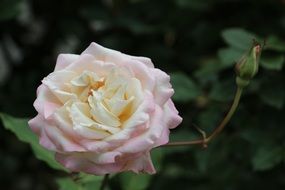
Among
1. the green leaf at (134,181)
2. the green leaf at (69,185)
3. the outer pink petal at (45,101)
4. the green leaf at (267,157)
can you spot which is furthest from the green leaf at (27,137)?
the green leaf at (267,157)

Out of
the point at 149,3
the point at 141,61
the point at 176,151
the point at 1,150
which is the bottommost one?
the point at 1,150

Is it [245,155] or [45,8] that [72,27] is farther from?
[245,155]

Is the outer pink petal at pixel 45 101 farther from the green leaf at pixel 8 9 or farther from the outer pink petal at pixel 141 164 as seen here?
the green leaf at pixel 8 9

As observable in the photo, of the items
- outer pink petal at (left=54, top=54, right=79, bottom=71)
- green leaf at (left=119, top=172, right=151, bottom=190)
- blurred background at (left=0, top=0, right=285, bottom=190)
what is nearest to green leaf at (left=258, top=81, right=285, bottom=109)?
blurred background at (left=0, top=0, right=285, bottom=190)

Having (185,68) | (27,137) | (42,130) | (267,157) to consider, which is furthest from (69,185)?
(185,68)

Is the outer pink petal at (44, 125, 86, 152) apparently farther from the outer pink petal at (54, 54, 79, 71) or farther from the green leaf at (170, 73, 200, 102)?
the green leaf at (170, 73, 200, 102)

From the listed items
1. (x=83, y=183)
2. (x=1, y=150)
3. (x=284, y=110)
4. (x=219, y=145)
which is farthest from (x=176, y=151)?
(x=1, y=150)

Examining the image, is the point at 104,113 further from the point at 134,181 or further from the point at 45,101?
the point at 134,181
